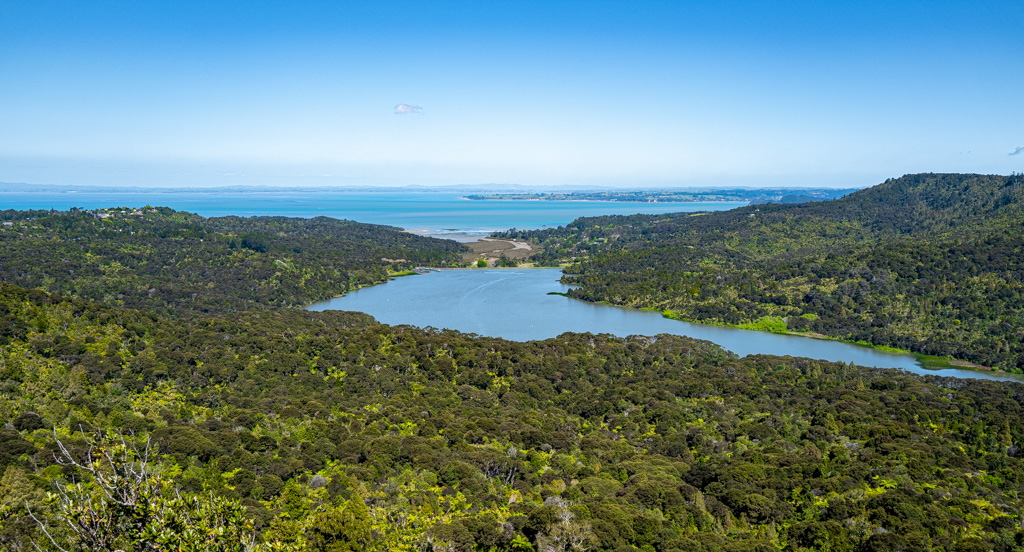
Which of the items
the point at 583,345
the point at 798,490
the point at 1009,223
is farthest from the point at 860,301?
the point at 798,490

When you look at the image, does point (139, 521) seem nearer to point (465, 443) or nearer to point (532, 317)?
point (465, 443)

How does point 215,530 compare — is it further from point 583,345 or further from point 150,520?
point 583,345

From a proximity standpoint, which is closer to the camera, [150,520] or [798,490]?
[150,520]

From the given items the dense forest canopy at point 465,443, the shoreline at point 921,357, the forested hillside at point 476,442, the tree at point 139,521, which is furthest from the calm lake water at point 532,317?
the tree at point 139,521

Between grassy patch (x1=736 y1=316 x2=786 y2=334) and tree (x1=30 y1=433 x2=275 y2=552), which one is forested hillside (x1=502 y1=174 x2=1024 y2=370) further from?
tree (x1=30 y1=433 x2=275 y2=552)

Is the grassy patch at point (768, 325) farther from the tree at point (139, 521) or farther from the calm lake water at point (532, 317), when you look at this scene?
the tree at point (139, 521)

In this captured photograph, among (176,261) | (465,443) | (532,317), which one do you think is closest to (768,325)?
(532,317)
